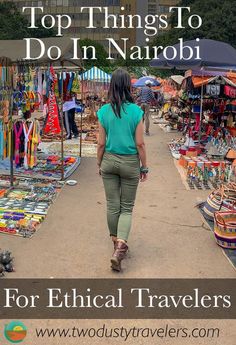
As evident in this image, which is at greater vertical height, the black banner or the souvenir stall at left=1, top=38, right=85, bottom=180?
the souvenir stall at left=1, top=38, right=85, bottom=180

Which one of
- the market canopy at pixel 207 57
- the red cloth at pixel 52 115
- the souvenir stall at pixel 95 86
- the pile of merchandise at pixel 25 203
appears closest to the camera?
the pile of merchandise at pixel 25 203

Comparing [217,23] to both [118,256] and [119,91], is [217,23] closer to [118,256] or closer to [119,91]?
[119,91]

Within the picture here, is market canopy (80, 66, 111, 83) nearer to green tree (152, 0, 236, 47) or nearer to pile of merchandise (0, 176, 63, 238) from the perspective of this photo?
pile of merchandise (0, 176, 63, 238)

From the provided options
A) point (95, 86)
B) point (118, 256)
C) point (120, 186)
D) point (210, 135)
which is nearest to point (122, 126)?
point (120, 186)

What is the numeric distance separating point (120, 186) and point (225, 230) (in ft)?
4.20

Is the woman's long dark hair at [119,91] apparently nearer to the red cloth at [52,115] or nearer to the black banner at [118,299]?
the black banner at [118,299]

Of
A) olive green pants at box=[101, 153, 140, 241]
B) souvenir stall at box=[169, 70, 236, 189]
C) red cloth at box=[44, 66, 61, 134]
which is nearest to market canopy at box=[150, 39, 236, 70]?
souvenir stall at box=[169, 70, 236, 189]

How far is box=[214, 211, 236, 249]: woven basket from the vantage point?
16.3 ft

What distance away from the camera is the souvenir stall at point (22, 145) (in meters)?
6.61

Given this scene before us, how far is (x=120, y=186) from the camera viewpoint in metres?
4.62

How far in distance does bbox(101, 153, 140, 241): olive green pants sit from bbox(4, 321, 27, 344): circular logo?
136cm

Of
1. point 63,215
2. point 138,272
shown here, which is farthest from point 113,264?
point 63,215

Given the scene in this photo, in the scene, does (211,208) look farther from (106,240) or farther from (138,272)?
(138,272)

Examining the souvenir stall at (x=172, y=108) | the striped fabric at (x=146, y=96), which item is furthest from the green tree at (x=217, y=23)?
the striped fabric at (x=146, y=96)
